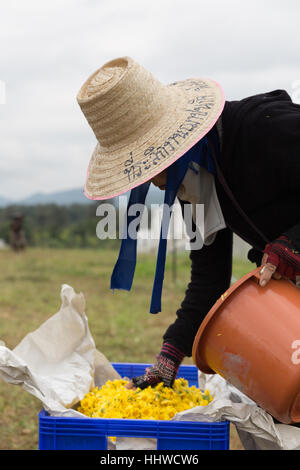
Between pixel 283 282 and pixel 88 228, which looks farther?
pixel 88 228

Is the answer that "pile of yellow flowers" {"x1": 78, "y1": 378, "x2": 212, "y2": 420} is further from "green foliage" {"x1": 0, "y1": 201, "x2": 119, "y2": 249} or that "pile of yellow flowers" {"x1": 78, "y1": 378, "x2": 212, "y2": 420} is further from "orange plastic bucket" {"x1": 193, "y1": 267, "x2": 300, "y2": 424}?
"green foliage" {"x1": 0, "y1": 201, "x2": 119, "y2": 249}

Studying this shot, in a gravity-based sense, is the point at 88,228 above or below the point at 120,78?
below

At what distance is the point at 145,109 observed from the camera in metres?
1.70

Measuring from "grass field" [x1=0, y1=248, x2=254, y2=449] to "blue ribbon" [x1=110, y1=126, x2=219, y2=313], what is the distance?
4.62ft

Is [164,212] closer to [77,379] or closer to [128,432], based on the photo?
[128,432]

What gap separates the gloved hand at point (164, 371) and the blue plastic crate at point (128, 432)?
1.20 feet

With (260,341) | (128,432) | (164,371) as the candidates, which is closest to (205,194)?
(260,341)

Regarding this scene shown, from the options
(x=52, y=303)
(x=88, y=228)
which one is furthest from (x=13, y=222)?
(x=52, y=303)

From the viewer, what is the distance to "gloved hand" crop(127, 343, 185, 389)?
6.79ft

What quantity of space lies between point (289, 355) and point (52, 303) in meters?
4.87

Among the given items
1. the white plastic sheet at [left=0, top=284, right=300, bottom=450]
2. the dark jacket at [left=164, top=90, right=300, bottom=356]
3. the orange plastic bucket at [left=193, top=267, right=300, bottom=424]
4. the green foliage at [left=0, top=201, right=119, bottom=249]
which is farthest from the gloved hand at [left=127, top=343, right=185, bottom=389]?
the green foliage at [left=0, top=201, right=119, bottom=249]

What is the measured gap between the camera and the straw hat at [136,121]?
1.65m

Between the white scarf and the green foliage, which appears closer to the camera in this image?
the white scarf
